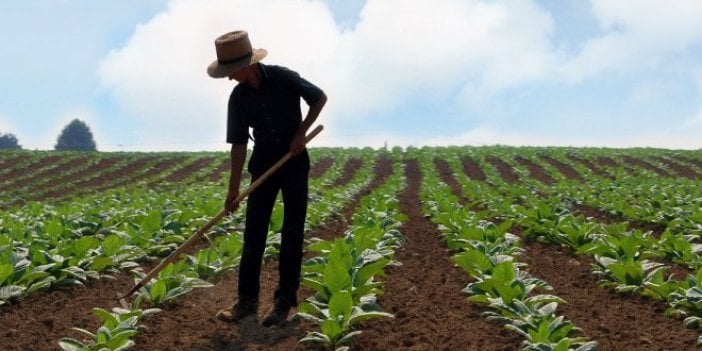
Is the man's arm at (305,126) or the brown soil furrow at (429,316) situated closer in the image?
the brown soil furrow at (429,316)

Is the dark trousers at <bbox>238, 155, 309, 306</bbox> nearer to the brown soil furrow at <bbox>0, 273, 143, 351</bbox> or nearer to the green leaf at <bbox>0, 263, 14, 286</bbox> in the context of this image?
the brown soil furrow at <bbox>0, 273, 143, 351</bbox>

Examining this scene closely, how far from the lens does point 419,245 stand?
8.73 meters

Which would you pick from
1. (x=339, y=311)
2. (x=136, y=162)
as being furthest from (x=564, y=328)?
(x=136, y=162)

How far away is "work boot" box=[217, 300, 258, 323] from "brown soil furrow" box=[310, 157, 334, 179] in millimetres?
20524

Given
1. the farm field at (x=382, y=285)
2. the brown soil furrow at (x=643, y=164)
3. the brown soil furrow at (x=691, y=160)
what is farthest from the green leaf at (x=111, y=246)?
the brown soil furrow at (x=691, y=160)

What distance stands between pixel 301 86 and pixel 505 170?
24.0 meters

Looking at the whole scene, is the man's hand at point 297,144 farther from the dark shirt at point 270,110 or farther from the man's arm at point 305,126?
the dark shirt at point 270,110

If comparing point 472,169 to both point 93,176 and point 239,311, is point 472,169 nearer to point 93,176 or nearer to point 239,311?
point 93,176

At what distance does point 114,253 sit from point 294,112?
9.57 ft

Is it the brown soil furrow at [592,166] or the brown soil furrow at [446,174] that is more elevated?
the brown soil furrow at [592,166]

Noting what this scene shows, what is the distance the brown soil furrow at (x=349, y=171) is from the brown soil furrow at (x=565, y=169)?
8257 mm

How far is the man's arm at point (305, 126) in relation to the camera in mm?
4770

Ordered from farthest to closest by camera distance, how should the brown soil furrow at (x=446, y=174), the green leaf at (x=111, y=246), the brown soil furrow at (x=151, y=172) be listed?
the brown soil furrow at (x=151, y=172), the brown soil furrow at (x=446, y=174), the green leaf at (x=111, y=246)

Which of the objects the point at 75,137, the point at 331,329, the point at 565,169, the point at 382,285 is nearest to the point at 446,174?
the point at 565,169
